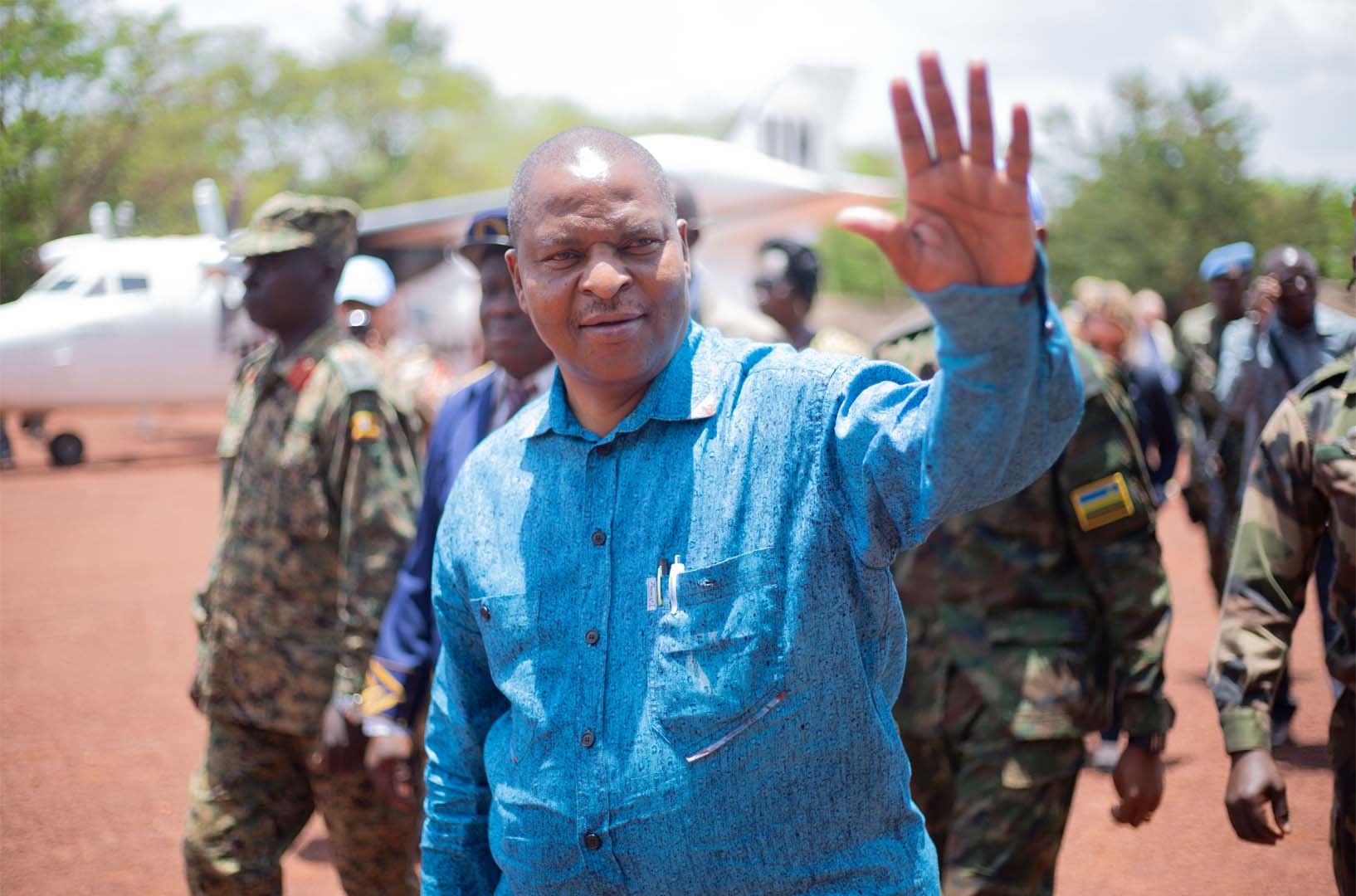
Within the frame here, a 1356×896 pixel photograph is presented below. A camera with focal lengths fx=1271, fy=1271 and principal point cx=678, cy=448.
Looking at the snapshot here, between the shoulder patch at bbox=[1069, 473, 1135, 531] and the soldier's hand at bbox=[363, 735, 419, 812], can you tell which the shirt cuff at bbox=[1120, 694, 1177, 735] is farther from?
the soldier's hand at bbox=[363, 735, 419, 812]

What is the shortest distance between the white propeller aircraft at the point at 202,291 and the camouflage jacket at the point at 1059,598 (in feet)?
5.58

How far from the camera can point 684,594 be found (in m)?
2.01

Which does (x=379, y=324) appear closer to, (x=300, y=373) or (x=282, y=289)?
(x=282, y=289)

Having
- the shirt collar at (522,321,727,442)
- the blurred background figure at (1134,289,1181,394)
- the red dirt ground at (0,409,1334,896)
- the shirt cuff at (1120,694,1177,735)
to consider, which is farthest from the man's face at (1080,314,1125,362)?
the shirt collar at (522,321,727,442)

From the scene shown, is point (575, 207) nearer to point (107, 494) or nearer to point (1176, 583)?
point (1176, 583)

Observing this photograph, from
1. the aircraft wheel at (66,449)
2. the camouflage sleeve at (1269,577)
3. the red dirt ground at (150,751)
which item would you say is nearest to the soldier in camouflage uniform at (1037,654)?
the camouflage sleeve at (1269,577)

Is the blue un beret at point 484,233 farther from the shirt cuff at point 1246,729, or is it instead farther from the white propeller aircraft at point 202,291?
the shirt cuff at point 1246,729

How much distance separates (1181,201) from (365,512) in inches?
1209

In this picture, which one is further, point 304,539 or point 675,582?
point 304,539

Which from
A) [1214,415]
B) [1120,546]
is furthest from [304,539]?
[1214,415]

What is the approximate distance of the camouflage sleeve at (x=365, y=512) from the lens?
3869mm

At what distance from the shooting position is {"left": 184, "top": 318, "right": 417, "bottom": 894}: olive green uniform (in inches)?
154

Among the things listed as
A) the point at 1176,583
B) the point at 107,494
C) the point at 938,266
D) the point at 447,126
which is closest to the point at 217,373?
the point at 107,494

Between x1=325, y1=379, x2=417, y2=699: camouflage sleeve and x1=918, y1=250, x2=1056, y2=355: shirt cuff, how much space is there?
269 cm
